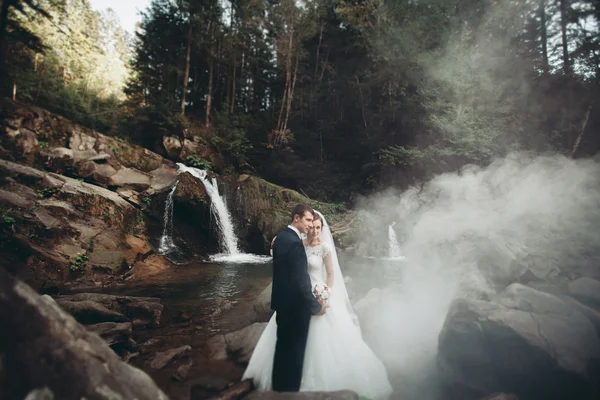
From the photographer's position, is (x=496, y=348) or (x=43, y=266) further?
(x=43, y=266)

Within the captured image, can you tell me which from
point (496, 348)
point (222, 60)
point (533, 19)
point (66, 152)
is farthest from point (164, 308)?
point (222, 60)

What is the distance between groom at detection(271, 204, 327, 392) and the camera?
2908mm

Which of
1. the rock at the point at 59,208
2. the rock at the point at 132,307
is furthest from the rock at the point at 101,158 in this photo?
the rock at the point at 132,307

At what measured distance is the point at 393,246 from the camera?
14.3 metres

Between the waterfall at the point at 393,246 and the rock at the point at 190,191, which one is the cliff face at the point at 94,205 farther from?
the waterfall at the point at 393,246

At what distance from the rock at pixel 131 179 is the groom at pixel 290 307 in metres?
11.3

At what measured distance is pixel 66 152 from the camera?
436 inches

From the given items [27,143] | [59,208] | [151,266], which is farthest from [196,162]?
[59,208]

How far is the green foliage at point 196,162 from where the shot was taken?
672 inches

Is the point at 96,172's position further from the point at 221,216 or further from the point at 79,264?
the point at 221,216

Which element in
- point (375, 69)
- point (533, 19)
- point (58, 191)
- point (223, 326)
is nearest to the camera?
point (223, 326)

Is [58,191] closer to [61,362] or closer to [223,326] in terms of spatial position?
[223,326]

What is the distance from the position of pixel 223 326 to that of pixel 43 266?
560 cm

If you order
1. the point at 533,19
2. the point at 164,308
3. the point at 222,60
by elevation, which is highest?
the point at 222,60
